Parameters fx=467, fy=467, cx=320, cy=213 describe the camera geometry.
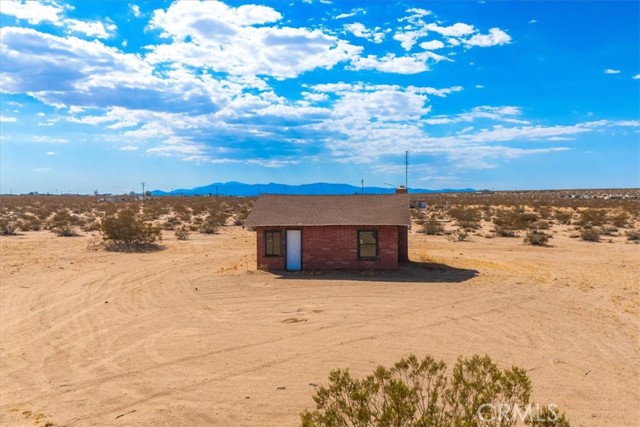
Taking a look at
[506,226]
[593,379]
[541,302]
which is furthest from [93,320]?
[506,226]

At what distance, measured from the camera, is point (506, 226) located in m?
35.6

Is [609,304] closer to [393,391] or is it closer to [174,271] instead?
[393,391]

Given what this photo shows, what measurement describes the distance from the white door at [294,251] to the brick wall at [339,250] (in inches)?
7.5

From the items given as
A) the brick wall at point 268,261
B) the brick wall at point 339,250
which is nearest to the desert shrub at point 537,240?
the brick wall at point 339,250

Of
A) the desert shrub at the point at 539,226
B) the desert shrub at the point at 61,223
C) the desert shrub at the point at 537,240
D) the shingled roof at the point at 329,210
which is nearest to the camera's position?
the shingled roof at the point at 329,210

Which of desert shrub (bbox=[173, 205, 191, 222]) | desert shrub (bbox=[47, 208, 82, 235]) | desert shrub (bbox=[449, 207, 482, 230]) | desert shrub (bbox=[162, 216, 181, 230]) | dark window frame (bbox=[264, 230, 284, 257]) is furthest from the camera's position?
desert shrub (bbox=[173, 205, 191, 222])

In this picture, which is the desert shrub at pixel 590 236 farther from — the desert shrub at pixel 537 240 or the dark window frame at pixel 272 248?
the dark window frame at pixel 272 248

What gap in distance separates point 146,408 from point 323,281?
1049 cm

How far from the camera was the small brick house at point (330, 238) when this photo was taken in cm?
1948

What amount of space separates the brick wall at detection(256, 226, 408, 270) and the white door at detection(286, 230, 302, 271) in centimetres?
19

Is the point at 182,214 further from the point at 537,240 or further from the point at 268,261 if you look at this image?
the point at 537,240

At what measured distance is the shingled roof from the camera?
19.4m

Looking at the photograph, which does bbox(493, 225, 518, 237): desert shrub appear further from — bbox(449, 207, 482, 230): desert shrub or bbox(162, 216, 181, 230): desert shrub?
bbox(162, 216, 181, 230): desert shrub

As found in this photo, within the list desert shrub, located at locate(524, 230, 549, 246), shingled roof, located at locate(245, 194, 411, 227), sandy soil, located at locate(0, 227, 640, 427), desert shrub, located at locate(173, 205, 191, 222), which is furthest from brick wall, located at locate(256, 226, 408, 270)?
desert shrub, located at locate(173, 205, 191, 222)
